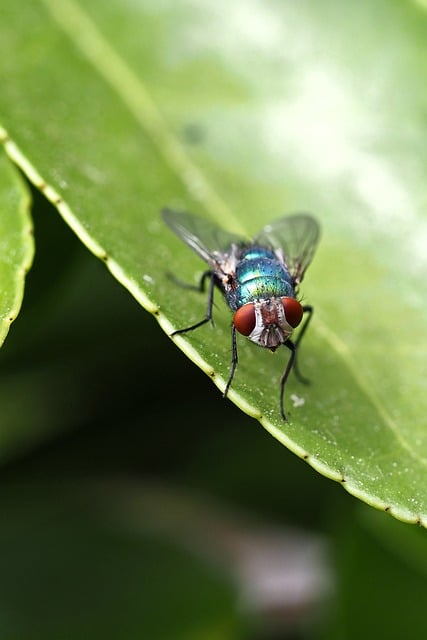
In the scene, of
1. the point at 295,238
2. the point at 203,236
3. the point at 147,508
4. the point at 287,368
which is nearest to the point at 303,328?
the point at 287,368

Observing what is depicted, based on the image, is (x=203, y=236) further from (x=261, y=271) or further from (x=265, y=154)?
(x=265, y=154)

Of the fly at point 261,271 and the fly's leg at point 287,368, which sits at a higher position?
the fly at point 261,271

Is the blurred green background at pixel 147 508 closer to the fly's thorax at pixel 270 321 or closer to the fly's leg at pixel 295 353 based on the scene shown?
the fly's leg at pixel 295 353

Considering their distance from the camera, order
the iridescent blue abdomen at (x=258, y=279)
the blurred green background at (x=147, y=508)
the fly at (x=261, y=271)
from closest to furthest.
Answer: the fly at (x=261, y=271), the iridescent blue abdomen at (x=258, y=279), the blurred green background at (x=147, y=508)

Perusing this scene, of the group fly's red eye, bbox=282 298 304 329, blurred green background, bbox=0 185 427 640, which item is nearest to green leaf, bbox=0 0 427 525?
fly's red eye, bbox=282 298 304 329

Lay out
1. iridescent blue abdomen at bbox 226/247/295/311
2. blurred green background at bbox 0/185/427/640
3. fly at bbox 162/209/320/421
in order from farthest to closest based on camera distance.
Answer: blurred green background at bbox 0/185/427/640 → iridescent blue abdomen at bbox 226/247/295/311 → fly at bbox 162/209/320/421

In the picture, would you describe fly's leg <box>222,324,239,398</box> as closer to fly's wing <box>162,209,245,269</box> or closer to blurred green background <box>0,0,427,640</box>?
blurred green background <box>0,0,427,640</box>

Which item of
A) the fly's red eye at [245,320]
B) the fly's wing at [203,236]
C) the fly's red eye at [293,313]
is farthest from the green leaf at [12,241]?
the fly's red eye at [293,313]

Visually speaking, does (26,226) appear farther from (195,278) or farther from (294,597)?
(294,597)
